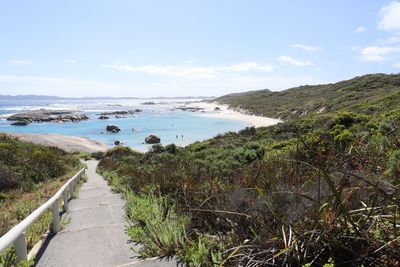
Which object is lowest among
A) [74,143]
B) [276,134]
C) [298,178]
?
[74,143]

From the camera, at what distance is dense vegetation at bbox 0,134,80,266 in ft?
20.1

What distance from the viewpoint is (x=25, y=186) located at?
14117 millimetres

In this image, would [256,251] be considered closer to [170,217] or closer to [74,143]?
[170,217]

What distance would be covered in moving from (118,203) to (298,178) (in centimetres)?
501

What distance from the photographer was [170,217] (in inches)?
197

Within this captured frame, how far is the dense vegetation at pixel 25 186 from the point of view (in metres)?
6.11

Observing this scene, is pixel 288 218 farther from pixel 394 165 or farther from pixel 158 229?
pixel 394 165

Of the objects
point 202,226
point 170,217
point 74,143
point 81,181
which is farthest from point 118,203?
point 74,143

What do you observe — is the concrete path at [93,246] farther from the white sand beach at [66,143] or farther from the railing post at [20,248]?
the white sand beach at [66,143]

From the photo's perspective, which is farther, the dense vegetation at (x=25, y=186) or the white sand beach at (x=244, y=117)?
the white sand beach at (x=244, y=117)

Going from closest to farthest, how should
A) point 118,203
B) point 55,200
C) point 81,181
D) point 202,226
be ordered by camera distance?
point 202,226 → point 55,200 → point 118,203 → point 81,181

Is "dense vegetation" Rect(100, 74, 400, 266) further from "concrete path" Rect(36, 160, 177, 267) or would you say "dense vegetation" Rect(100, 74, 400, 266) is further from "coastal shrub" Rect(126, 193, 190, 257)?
"concrete path" Rect(36, 160, 177, 267)

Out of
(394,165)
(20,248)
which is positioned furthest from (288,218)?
(20,248)

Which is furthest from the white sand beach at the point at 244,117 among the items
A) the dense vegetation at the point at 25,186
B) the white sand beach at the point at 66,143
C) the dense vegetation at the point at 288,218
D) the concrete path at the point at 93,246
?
the dense vegetation at the point at 288,218
